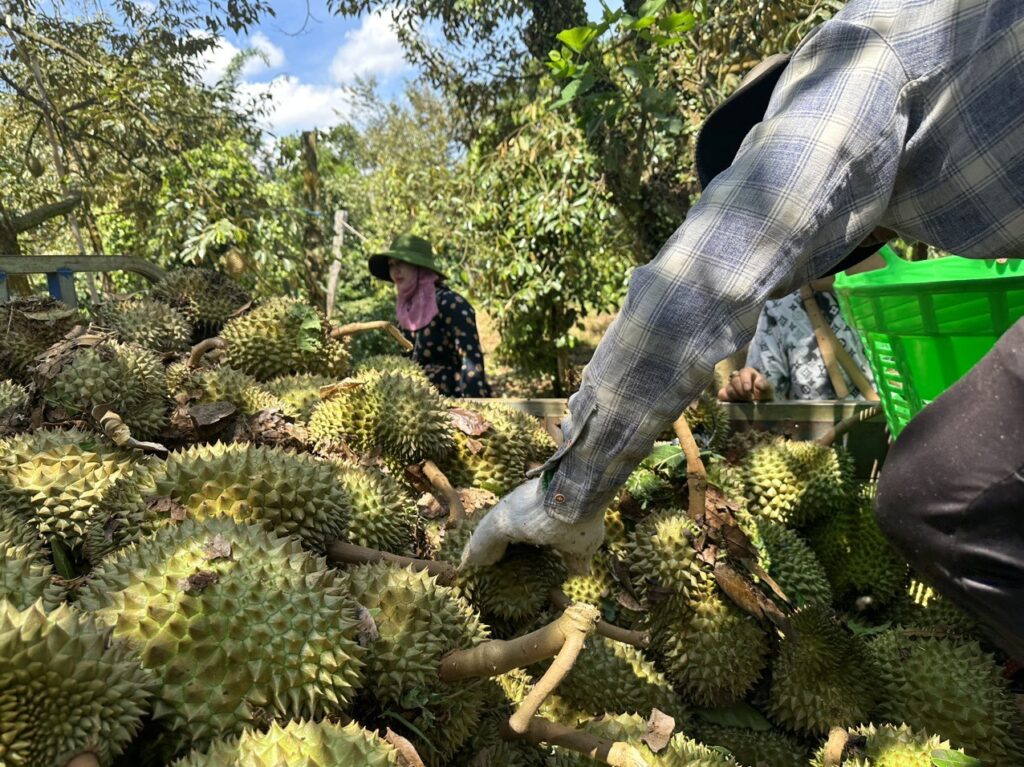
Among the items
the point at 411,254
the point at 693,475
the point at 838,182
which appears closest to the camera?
the point at 838,182

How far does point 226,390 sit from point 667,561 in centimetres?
124

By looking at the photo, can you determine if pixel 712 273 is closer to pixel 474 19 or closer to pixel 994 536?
pixel 994 536

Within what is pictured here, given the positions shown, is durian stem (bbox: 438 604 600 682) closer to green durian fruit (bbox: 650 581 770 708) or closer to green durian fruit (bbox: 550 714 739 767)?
green durian fruit (bbox: 550 714 739 767)

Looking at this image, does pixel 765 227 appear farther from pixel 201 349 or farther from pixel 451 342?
pixel 451 342

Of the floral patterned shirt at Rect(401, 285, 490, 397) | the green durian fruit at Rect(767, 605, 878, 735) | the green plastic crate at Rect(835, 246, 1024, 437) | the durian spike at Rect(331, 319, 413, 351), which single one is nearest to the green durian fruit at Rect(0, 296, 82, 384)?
the durian spike at Rect(331, 319, 413, 351)

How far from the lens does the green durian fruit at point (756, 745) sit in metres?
1.54

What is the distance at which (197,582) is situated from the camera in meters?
1.03

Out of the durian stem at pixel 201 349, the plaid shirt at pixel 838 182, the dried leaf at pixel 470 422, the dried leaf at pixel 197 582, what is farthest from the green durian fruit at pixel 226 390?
the plaid shirt at pixel 838 182

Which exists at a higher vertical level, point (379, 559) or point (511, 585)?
point (379, 559)

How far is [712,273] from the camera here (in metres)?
0.99

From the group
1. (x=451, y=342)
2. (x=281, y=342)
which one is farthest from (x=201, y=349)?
(x=451, y=342)

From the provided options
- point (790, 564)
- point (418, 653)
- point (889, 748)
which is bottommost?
point (889, 748)

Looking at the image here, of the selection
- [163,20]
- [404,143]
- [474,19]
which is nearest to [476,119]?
[474,19]

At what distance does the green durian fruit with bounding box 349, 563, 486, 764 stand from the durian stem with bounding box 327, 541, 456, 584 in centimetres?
7
